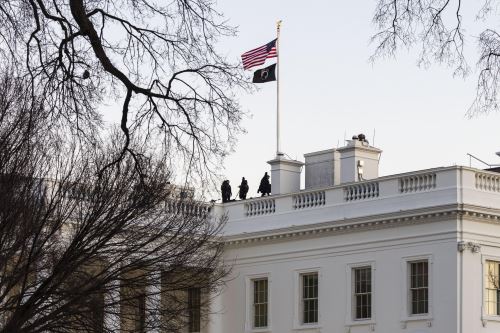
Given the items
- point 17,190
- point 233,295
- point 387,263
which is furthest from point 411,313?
point 17,190

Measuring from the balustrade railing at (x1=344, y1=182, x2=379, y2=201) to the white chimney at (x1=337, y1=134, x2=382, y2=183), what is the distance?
6.47ft

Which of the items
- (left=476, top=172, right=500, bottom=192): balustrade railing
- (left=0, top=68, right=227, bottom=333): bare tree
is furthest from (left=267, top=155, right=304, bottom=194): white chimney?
(left=0, top=68, right=227, bottom=333): bare tree

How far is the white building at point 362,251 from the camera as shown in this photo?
47.8m

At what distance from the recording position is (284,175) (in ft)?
185

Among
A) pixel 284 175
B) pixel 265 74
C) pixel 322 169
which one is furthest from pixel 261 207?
pixel 265 74

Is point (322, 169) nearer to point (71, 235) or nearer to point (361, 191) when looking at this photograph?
point (361, 191)

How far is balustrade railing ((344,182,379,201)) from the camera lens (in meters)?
51.0

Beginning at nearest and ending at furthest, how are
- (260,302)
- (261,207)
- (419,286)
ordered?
(419,286)
(260,302)
(261,207)

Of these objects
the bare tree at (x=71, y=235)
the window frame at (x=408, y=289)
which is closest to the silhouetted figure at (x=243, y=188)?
the window frame at (x=408, y=289)

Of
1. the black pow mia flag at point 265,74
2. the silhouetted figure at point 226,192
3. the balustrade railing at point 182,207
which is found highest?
the black pow mia flag at point 265,74

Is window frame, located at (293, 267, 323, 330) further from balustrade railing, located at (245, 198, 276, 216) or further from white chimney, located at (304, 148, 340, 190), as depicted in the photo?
white chimney, located at (304, 148, 340, 190)

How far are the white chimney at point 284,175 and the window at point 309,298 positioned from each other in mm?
4542

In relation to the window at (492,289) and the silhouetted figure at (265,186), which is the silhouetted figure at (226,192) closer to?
the silhouetted figure at (265,186)

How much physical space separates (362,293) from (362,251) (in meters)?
1.46
